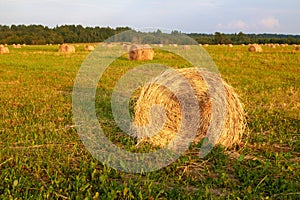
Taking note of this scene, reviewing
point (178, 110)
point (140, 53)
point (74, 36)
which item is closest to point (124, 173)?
point (178, 110)

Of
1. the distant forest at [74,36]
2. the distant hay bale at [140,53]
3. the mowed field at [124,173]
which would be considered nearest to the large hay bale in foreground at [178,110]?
the mowed field at [124,173]

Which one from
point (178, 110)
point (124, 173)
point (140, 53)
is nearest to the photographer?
point (124, 173)

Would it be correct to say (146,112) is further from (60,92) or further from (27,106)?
(60,92)

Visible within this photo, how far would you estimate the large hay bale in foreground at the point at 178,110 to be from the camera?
6195mm

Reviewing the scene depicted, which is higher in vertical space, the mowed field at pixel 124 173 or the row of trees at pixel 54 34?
the row of trees at pixel 54 34

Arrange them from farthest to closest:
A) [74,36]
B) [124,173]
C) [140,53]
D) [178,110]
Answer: [74,36] < [140,53] < [178,110] < [124,173]

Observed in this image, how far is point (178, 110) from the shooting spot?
6.89 metres

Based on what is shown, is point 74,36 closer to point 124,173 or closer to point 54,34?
point 54,34

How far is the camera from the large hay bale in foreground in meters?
6.20

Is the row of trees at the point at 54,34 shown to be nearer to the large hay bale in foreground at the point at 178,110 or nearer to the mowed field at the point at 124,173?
the mowed field at the point at 124,173

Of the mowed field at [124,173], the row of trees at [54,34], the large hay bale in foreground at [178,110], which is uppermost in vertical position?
the row of trees at [54,34]

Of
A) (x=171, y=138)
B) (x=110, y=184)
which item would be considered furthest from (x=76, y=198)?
(x=171, y=138)

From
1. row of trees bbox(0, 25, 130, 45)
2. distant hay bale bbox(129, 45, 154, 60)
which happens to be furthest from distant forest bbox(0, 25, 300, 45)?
distant hay bale bbox(129, 45, 154, 60)

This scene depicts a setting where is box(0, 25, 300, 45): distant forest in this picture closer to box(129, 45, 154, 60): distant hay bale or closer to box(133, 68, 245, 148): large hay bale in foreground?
box(129, 45, 154, 60): distant hay bale
